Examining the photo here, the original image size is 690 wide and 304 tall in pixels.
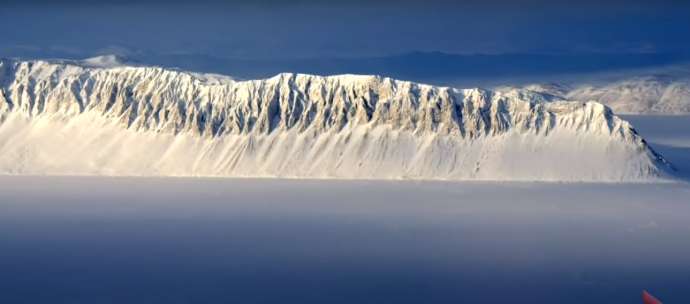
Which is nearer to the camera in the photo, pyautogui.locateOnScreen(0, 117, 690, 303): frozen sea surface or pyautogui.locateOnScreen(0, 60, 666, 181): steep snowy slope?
pyautogui.locateOnScreen(0, 117, 690, 303): frozen sea surface

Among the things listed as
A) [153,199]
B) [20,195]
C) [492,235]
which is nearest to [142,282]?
[492,235]

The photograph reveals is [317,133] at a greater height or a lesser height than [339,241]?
greater

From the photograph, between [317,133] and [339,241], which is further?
[317,133]

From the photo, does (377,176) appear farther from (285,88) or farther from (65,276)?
(65,276)

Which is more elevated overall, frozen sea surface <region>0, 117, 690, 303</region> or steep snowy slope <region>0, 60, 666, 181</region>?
steep snowy slope <region>0, 60, 666, 181</region>
